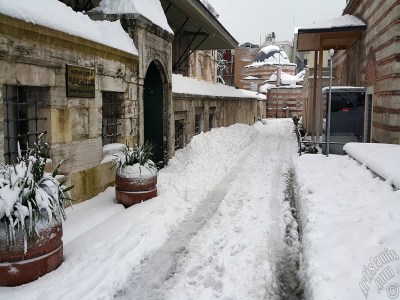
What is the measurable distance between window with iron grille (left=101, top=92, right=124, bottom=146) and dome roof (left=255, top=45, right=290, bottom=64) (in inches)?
2015

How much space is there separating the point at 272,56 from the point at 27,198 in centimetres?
5755

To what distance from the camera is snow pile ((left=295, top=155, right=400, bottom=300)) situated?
3436 millimetres

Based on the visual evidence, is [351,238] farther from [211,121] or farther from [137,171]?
[211,121]

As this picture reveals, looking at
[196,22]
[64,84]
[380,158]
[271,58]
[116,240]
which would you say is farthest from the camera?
[271,58]

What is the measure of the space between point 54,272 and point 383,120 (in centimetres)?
997

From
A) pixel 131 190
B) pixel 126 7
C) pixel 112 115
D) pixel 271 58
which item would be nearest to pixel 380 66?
pixel 126 7

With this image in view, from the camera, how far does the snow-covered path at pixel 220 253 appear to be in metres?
4.00

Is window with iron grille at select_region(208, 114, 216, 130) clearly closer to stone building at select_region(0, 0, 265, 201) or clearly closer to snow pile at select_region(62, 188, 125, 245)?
stone building at select_region(0, 0, 265, 201)

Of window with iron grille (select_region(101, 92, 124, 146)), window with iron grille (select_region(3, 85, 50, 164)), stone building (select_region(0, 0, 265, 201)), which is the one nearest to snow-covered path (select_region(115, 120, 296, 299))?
stone building (select_region(0, 0, 265, 201))

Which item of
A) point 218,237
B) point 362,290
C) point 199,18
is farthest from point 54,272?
point 199,18

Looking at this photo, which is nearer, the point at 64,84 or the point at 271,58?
the point at 64,84

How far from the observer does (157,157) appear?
35.3 feet

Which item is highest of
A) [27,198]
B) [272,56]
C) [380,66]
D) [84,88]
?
[272,56]

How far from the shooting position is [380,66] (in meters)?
11.1
